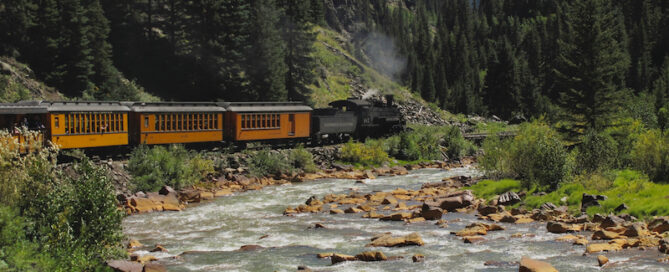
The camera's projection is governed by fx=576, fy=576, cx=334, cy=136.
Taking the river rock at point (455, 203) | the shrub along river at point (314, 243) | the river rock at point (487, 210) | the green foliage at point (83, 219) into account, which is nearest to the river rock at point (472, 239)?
the shrub along river at point (314, 243)

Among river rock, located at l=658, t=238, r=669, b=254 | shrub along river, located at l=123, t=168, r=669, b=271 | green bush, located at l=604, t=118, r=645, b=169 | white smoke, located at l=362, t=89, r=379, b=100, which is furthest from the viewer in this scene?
white smoke, located at l=362, t=89, r=379, b=100

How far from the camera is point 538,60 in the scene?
12162 cm

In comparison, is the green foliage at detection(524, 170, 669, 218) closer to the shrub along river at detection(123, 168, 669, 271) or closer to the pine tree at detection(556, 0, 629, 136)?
the shrub along river at detection(123, 168, 669, 271)

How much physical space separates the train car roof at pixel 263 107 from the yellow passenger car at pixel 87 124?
7.06 metres

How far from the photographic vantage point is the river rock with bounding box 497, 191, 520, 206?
75.5ft

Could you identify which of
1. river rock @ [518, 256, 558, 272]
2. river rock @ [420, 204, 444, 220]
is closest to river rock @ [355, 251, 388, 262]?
river rock @ [518, 256, 558, 272]

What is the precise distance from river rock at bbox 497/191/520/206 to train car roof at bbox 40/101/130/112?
59.1ft

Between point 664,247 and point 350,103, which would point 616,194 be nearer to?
point 664,247

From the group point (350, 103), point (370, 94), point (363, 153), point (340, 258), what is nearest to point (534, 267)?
point (340, 258)

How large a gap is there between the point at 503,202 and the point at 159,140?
17.5 m

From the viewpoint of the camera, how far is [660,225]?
636 inches

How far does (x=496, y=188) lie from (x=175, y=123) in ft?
54.9

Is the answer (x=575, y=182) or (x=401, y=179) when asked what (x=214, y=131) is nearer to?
(x=401, y=179)

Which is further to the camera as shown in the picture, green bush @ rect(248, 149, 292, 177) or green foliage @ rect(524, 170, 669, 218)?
green bush @ rect(248, 149, 292, 177)
